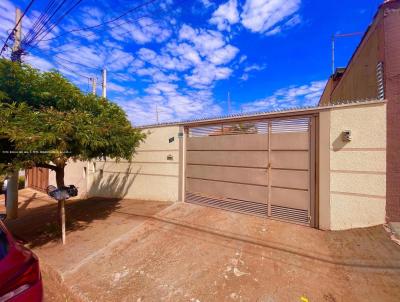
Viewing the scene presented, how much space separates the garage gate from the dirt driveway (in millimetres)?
490

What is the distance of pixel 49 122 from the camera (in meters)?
4.27

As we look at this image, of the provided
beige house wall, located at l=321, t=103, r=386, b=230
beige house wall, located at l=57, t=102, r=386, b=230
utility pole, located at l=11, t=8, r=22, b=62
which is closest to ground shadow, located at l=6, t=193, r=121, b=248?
utility pole, located at l=11, t=8, r=22, b=62

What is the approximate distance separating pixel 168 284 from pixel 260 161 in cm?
379

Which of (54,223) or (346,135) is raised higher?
(346,135)

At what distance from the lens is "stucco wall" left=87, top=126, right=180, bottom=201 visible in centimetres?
799

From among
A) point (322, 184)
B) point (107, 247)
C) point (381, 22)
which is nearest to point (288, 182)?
point (322, 184)

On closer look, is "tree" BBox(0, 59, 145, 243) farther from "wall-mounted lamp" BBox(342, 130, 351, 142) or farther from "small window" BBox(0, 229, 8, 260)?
"wall-mounted lamp" BBox(342, 130, 351, 142)

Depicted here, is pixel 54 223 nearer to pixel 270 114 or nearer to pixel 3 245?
pixel 3 245

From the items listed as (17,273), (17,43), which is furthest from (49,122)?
(17,43)

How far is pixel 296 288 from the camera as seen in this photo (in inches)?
132

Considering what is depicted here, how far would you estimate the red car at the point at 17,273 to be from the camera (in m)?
1.90

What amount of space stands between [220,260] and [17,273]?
3136 millimetres

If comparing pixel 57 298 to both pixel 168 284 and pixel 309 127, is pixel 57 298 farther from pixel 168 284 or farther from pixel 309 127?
pixel 309 127

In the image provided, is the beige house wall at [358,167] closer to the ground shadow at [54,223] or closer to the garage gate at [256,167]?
the garage gate at [256,167]
